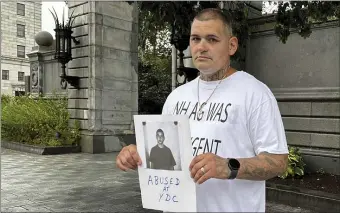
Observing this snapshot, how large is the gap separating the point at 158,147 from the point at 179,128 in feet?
0.54

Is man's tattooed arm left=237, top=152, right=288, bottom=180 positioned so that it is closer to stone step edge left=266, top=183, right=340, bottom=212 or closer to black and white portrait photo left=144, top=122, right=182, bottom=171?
black and white portrait photo left=144, top=122, right=182, bottom=171

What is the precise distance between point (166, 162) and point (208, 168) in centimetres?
30

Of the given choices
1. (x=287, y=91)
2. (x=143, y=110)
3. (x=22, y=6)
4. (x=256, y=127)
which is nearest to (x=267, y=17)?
(x=287, y=91)

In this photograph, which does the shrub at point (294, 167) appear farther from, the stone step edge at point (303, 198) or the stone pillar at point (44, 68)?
the stone pillar at point (44, 68)

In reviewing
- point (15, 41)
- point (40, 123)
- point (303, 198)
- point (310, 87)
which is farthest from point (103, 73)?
point (15, 41)

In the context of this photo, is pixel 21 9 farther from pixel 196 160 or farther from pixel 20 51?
pixel 196 160

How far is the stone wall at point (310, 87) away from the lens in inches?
316

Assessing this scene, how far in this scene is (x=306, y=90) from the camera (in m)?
8.54

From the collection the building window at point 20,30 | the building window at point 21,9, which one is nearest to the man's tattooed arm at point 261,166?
the building window at point 21,9

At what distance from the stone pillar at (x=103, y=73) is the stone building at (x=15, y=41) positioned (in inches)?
1884

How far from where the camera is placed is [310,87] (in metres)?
8.54

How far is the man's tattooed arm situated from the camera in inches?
67.4

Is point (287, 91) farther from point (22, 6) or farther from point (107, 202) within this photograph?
point (22, 6)

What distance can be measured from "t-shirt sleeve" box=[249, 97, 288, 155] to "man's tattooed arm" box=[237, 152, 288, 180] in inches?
1.3
